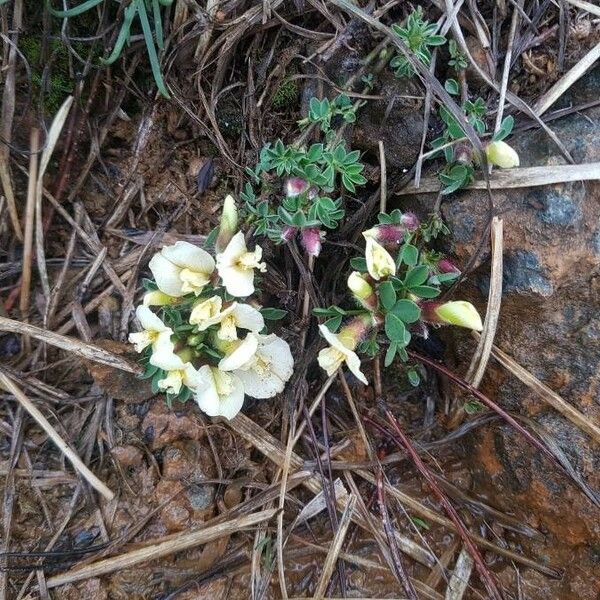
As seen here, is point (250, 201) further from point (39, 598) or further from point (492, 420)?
point (39, 598)

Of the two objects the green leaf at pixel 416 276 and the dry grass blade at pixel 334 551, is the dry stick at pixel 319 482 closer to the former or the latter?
the dry grass blade at pixel 334 551

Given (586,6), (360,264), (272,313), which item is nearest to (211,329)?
(272,313)

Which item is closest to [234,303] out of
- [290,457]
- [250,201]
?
[250,201]

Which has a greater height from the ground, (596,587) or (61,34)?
(61,34)

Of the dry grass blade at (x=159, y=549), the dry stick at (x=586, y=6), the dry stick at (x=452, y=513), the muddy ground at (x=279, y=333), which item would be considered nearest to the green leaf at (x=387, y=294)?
the muddy ground at (x=279, y=333)

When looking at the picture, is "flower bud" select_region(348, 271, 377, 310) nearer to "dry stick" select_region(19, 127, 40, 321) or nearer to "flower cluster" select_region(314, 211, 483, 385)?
"flower cluster" select_region(314, 211, 483, 385)

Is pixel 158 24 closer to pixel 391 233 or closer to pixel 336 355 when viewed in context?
pixel 391 233
